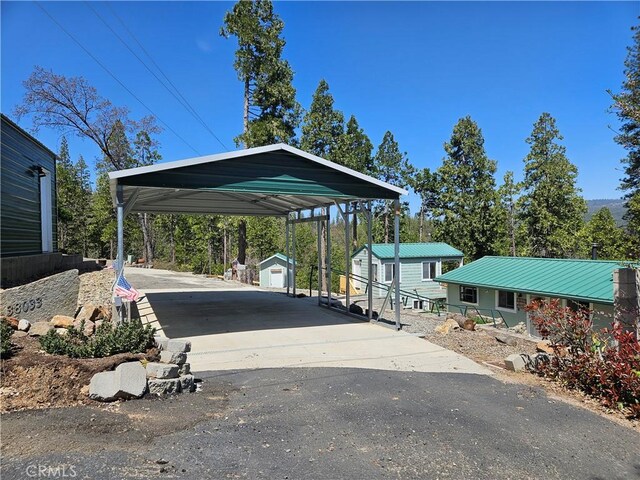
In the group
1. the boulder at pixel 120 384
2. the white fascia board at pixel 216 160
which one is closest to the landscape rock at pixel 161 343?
the boulder at pixel 120 384

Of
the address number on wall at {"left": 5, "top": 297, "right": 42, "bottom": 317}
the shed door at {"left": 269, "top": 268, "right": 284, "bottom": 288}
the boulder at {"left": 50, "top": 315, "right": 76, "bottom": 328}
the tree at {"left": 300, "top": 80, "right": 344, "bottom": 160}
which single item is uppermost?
the tree at {"left": 300, "top": 80, "right": 344, "bottom": 160}

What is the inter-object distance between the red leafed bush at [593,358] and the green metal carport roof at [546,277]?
754 cm

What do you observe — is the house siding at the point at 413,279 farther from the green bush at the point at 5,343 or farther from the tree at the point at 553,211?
the green bush at the point at 5,343

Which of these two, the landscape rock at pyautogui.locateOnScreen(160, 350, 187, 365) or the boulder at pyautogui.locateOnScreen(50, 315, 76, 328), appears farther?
the boulder at pyautogui.locateOnScreen(50, 315, 76, 328)

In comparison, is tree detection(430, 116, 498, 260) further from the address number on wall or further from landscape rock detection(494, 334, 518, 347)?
the address number on wall

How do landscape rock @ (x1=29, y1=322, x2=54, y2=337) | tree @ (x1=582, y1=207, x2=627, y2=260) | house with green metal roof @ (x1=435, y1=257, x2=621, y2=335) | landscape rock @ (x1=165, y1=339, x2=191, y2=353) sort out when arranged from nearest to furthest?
landscape rock @ (x1=165, y1=339, x2=191, y2=353) < landscape rock @ (x1=29, y1=322, x2=54, y2=337) < house with green metal roof @ (x1=435, y1=257, x2=621, y2=335) < tree @ (x1=582, y1=207, x2=627, y2=260)

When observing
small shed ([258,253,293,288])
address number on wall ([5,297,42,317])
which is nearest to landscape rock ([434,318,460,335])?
address number on wall ([5,297,42,317])

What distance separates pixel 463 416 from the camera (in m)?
4.36

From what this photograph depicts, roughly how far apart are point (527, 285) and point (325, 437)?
47.4ft

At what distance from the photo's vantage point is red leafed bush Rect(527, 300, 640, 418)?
4875 millimetres

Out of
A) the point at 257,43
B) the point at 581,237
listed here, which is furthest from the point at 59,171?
the point at 581,237

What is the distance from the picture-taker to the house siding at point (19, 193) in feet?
31.8

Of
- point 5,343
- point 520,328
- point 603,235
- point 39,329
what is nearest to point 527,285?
point 520,328

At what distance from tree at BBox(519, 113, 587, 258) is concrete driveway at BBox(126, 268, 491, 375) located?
20.9 meters
